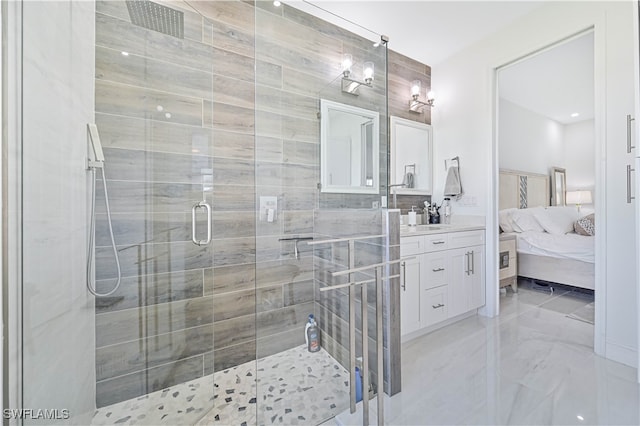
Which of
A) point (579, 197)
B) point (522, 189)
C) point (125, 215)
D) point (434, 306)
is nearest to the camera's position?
point (125, 215)

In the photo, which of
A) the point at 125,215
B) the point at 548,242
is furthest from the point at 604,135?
the point at 125,215

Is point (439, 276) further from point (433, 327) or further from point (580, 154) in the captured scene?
point (580, 154)

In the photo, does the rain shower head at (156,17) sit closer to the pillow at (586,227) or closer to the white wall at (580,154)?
the pillow at (586,227)

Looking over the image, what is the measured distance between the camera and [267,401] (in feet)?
4.07

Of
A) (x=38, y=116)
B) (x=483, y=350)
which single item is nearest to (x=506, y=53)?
(x=483, y=350)

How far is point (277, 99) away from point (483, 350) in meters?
2.26

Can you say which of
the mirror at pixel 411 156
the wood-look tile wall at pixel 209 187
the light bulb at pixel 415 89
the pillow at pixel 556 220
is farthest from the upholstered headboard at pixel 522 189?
the wood-look tile wall at pixel 209 187

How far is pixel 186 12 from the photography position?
1603 millimetres

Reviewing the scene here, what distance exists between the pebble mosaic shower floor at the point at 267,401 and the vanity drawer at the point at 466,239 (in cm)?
151

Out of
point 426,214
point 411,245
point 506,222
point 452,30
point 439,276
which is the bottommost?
point 439,276

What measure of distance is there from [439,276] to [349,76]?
69.5 inches

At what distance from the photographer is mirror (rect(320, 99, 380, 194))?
1.75 m

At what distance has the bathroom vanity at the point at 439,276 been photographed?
1.96 metres

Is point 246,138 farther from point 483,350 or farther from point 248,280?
point 483,350
